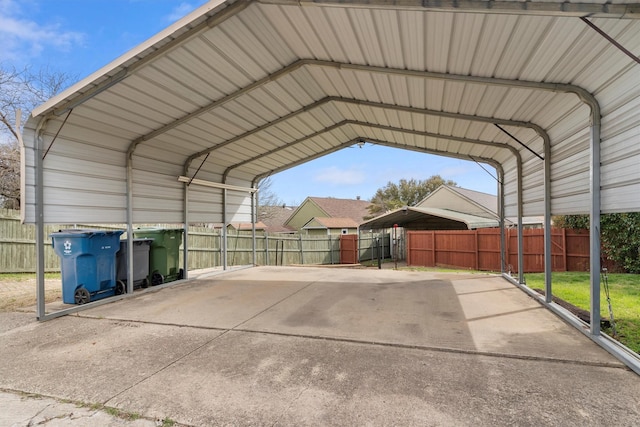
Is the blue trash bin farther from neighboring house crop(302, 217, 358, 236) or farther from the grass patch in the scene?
neighboring house crop(302, 217, 358, 236)

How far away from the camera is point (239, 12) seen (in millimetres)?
3699

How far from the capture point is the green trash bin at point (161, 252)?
702cm

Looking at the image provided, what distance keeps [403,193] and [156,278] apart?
32591 mm

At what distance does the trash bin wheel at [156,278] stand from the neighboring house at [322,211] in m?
23.5

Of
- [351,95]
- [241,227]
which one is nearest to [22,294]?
[351,95]

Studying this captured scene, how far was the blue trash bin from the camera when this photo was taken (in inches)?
204

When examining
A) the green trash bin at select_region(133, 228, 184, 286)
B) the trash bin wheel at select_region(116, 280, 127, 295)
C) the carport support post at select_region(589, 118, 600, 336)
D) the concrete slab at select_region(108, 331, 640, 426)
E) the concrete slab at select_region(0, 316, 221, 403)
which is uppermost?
the carport support post at select_region(589, 118, 600, 336)

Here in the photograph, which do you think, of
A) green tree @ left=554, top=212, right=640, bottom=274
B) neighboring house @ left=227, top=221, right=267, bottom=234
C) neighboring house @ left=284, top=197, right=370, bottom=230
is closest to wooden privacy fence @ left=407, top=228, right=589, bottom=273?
green tree @ left=554, top=212, right=640, bottom=274

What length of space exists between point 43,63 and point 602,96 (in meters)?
19.4

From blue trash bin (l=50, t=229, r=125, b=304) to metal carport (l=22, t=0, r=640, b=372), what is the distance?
0.37 metres

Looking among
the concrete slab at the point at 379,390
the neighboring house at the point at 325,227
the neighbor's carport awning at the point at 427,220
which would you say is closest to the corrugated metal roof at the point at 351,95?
the concrete slab at the point at 379,390

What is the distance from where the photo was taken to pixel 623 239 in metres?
10.7

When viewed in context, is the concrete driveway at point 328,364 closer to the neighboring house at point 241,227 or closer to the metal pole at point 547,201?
the metal pole at point 547,201

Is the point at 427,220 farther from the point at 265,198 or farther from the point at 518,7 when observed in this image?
the point at 518,7
